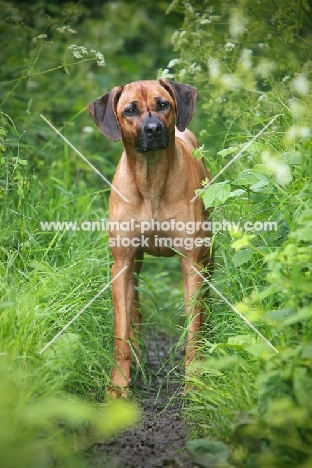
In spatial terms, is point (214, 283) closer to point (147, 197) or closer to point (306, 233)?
point (147, 197)

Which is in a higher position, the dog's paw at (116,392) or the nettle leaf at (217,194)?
the nettle leaf at (217,194)

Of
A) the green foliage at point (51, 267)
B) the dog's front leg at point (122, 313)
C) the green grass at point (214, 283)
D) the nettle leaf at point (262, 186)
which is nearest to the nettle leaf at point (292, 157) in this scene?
the green grass at point (214, 283)

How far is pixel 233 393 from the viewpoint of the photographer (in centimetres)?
328

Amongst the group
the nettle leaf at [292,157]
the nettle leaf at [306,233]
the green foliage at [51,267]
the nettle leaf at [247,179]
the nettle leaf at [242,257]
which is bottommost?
the green foliage at [51,267]

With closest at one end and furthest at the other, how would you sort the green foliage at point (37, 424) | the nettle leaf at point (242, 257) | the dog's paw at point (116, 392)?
the green foliage at point (37, 424), the nettle leaf at point (242, 257), the dog's paw at point (116, 392)

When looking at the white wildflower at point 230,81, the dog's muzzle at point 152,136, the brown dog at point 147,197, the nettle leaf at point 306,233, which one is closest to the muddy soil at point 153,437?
the brown dog at point 147,197

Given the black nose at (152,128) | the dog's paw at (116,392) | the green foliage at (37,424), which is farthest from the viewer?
the black nose at (152,128)

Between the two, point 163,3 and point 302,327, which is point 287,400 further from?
point 163,3

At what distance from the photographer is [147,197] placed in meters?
4.35

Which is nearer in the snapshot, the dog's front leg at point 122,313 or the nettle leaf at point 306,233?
the nettle leaf at point 306,233

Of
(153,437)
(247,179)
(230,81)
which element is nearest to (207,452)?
(153,437)

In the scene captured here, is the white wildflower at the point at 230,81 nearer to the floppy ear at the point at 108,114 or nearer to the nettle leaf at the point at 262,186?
the floppy ear at the point at 108,114

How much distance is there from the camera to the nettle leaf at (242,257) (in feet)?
12.3

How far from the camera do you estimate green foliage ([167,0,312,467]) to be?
2818 millimetres
